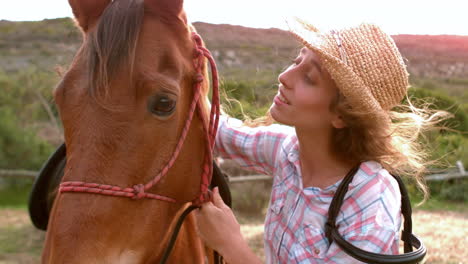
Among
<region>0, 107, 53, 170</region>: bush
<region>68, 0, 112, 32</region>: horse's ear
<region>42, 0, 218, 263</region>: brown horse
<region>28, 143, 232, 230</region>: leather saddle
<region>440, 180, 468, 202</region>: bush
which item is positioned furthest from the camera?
<region>440, 180, 468, 202</region>: bush

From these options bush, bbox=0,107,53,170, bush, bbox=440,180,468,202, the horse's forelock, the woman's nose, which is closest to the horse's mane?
the horse's forelock

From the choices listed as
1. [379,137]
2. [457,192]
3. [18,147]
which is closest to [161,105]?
[379,137]

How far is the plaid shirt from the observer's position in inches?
54.4

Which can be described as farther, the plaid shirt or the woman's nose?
the woman's nose

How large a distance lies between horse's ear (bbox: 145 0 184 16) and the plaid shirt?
0.72 m

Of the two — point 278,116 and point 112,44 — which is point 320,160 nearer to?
point 278,116

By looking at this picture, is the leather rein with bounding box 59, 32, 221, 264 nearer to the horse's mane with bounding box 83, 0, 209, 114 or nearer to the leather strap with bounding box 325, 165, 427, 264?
the horse's mane with bounding box 83, 0, 209, 114

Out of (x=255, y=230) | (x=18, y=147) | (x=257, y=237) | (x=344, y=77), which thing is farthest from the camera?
(x=18, y=147)

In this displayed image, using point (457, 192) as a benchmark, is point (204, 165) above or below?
above

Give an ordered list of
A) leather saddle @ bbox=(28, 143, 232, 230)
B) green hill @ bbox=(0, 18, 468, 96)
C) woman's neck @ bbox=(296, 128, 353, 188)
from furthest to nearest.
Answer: green hill @ bbox=(0, 18, 468, 96) → leather saddle @ bbox=(28, 143, 232, 230) → woman's neck @ bbox=(296, 128, 353, 188)

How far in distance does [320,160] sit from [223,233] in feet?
1.63

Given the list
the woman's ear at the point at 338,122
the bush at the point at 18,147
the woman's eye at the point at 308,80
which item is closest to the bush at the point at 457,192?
the bush at the point at 18,147

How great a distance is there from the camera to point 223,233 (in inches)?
58.9

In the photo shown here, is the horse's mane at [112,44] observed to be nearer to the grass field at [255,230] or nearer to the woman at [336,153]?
the woman at [336,153]
